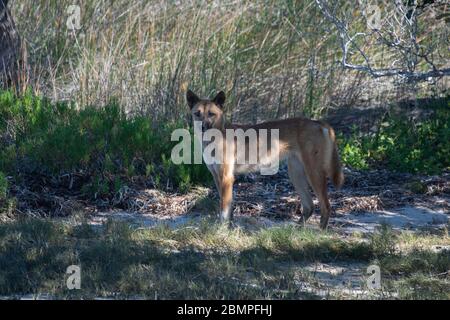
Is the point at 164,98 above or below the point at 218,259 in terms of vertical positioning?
above

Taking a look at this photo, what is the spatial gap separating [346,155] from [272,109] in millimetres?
1851

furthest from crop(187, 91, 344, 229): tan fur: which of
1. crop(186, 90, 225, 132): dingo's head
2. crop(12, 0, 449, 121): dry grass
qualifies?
crop(12, 0, 449, 121): dry grass

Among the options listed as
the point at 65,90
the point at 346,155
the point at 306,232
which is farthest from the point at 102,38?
the point at 306,232

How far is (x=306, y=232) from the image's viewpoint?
7863 mm

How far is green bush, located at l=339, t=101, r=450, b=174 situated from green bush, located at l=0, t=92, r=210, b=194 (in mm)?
2312

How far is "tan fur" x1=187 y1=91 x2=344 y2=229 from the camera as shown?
8.81 metres

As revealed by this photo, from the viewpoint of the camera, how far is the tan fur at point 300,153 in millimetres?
8812

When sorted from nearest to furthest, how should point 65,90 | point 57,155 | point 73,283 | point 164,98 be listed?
point 73,283, point 57,155, point 164,98, point 65,90

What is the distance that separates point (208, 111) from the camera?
353 inches

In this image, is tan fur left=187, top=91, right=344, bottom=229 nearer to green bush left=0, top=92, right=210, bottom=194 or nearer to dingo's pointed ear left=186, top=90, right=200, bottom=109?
dingo's pointed ear left=186, top=90, right=200, bottom=109

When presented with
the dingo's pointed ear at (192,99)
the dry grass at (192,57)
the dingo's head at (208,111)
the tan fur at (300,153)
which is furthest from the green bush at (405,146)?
the dingo's pointed ear at (192,99)

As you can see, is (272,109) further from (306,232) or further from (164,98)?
(306,232)

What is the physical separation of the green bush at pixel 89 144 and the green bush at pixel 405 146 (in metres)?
2.31

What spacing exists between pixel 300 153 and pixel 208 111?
43.0 inches
